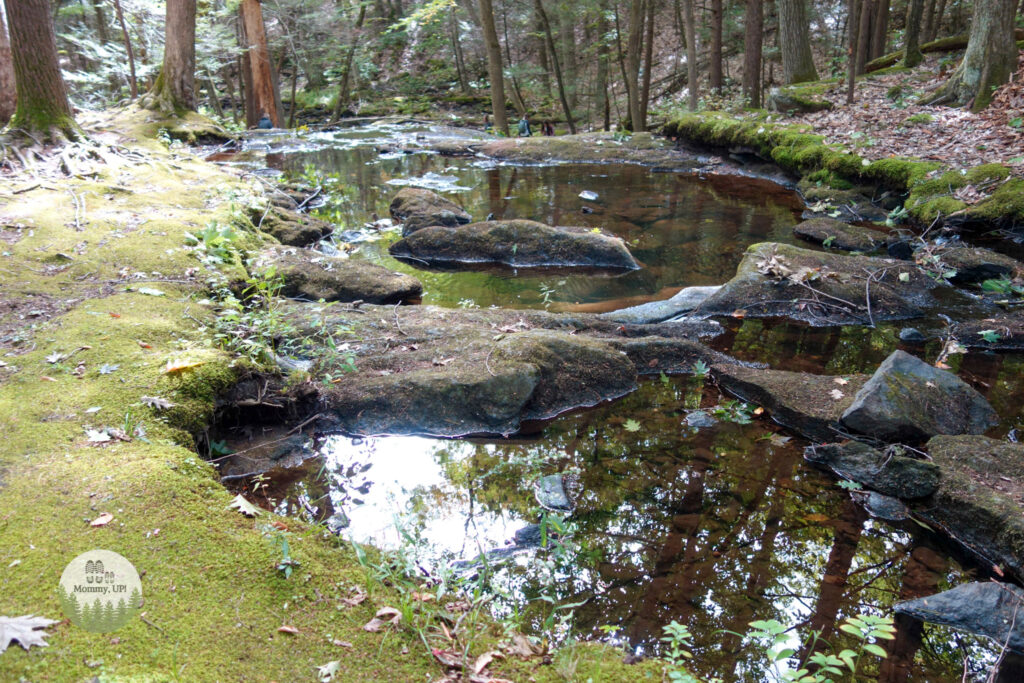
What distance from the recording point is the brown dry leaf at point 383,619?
233 cm

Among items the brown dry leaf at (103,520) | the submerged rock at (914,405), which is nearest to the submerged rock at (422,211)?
the submerged rock at (914,405)

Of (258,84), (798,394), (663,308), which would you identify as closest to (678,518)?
(798,394)

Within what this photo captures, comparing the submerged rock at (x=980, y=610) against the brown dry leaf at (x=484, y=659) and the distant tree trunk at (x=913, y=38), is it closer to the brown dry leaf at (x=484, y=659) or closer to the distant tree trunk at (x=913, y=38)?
the brown dry leaf at (x=484, y=659)

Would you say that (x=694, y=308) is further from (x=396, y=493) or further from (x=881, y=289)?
(x=396, y=493)

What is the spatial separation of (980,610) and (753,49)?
15472 millimetres

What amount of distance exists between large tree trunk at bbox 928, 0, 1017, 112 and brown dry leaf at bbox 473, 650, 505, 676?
1248cm

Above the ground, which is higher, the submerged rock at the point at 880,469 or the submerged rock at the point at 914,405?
the submerged rock at the point at 914,405

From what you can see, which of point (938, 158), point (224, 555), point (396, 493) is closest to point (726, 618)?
point (396, 493)

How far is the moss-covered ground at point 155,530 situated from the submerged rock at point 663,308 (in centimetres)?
388

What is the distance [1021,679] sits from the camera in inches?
104

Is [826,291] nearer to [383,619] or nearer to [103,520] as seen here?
[383,619]

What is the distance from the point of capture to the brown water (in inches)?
115

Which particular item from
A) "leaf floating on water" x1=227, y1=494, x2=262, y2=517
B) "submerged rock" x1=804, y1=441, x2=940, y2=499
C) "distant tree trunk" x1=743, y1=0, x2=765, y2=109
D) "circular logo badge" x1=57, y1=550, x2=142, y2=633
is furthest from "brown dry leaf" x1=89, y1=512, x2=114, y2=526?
"distant tree trunk" x1=743, y1=0, x2=765, y2=109

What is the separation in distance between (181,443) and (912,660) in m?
3.81
